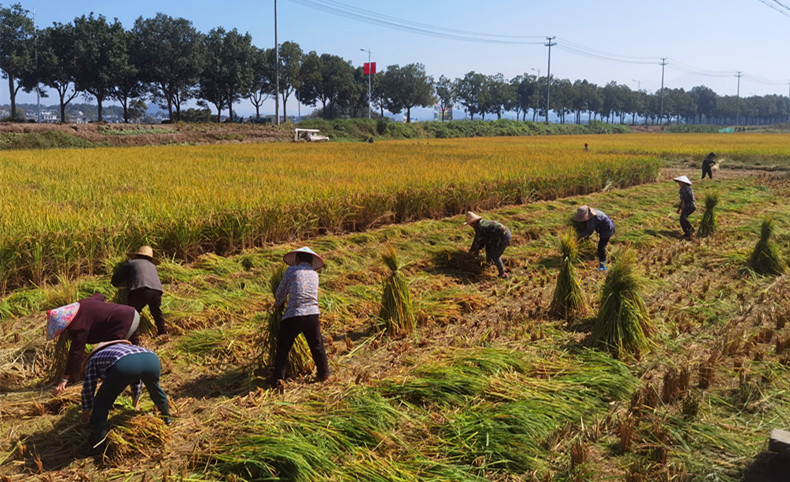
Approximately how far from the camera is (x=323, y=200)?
31.7 feet

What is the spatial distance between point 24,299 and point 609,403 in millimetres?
5860

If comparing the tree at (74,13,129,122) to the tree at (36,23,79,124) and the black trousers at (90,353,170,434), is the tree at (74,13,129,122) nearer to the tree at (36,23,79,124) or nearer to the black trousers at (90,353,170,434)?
the tree at (36,23,79,124)

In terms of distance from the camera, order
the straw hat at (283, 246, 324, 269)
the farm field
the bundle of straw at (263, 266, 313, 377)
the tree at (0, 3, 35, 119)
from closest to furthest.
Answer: the farm field, the bundle of straw at (263, 266, 313, 377), the straw hat at (283, 246, 324, 269), the tree at (0, 3, 35, 119)

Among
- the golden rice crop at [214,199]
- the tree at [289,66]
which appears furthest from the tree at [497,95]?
the golden rice crop at [214,199]

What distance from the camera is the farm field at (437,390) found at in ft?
10.3

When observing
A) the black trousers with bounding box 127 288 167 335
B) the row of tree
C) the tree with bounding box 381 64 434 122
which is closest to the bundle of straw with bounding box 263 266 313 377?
the black trousers with bounding box 127 288 167 335

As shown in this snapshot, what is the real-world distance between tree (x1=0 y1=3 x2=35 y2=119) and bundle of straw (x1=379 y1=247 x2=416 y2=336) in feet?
159

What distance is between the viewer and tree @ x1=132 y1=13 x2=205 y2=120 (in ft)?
158

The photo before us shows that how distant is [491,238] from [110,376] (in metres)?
5.02

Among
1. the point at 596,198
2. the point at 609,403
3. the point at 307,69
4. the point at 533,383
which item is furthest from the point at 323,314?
the point at 307,69

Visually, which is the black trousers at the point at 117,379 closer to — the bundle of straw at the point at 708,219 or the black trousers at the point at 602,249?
the black trousers at the point at 602,249

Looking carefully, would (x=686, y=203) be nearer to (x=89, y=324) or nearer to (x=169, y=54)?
(x=89, y=324)

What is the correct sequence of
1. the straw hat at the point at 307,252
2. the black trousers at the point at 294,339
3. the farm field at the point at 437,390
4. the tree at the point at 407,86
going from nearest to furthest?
the farm field at the point at 437,390 → the black trousers at the point at 294,339 → the straw hat at the point at 307,252 → the tree at the point at 407,86

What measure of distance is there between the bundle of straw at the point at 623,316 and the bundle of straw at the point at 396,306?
1769mm
